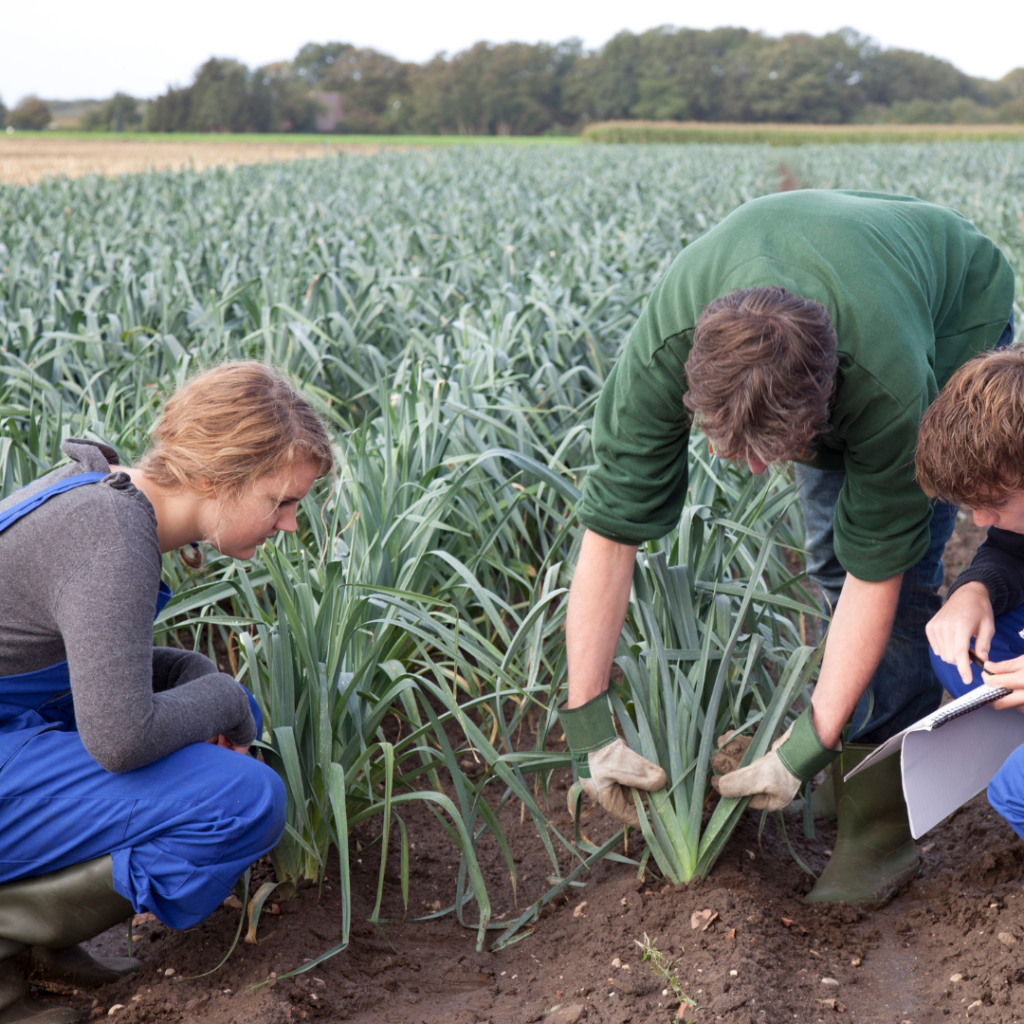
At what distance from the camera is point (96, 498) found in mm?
1275

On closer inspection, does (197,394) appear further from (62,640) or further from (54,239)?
(54,239)

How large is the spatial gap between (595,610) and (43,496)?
0.89 m

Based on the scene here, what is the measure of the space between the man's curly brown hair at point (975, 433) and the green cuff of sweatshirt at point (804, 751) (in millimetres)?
446

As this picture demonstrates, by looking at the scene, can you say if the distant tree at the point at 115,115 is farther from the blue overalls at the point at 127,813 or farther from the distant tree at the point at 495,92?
the blue overalls at the point at 127,813

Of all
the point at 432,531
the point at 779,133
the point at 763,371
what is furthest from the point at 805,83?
the point at 763,371

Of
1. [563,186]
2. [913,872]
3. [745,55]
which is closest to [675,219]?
[563,186]

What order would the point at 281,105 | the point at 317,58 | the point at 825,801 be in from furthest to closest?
the point at 317,58, the point at 281,105, the point at 825,801

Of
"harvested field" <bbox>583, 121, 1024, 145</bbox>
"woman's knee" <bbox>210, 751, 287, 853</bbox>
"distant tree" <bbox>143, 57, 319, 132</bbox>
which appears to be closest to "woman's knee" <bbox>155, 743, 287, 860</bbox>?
"woman's knee" <bbox>210, 751, 287, 853</bbox>

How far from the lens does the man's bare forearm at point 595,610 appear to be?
1.60m

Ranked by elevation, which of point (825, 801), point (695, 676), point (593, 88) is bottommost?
point (825, 801)

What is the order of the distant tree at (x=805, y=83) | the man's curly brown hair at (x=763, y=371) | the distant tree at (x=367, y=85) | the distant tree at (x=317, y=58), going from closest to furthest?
the man's curly brown hair at (x=763, y=371) → the distant tree at (x=805, y=83) → the distant tree at (x=367, y=85) → the distant tree at (x=317, y=58)

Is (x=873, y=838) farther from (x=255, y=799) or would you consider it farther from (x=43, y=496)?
(x=43, y=496)

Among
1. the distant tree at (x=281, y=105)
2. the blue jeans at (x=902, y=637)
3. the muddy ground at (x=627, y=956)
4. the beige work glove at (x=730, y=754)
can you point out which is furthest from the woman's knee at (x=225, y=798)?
the distant tree at (x=281, y=105)

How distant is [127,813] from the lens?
137 cm
